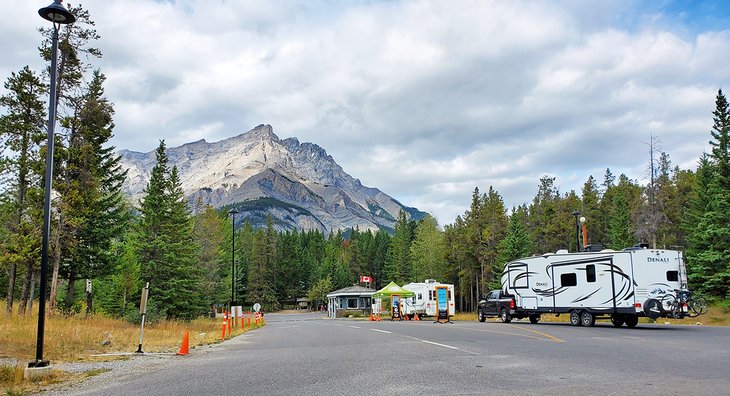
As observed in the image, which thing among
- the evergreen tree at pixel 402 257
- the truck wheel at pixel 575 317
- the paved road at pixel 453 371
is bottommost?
the truck wheel at pixel 575 317

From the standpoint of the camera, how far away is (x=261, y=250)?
102750mm

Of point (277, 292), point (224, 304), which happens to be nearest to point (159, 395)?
point (224, 304)

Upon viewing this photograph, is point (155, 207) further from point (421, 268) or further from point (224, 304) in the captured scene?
point (421, 268)

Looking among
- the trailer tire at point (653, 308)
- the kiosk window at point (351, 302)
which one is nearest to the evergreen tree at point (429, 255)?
the kiosk window at point (351, 302)

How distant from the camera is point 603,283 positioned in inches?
900

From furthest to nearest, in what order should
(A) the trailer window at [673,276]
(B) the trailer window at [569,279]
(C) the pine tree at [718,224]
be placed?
1. (C) the pine tree at [718,224]
2. (B) the trailer window at [569,279]
3. (A) the trailer window at [673,276]

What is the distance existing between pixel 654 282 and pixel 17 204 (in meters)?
32.1

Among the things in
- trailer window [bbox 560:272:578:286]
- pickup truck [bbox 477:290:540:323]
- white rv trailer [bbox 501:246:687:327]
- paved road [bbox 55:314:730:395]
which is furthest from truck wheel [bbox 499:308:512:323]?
paved road [bbox 55:314:730:395]

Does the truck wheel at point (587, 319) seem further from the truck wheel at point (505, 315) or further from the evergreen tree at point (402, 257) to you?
the evergreen tree at point (402, 257)

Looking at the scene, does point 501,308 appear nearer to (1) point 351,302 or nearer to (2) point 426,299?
(2) point 426,299

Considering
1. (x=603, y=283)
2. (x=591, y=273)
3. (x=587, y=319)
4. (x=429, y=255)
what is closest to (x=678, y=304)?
(x=603, y=283)

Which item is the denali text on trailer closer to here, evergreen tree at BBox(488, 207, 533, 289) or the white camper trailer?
the white camper trailer

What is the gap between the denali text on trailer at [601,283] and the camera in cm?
2155

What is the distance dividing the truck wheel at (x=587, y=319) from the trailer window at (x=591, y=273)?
1.62 m
